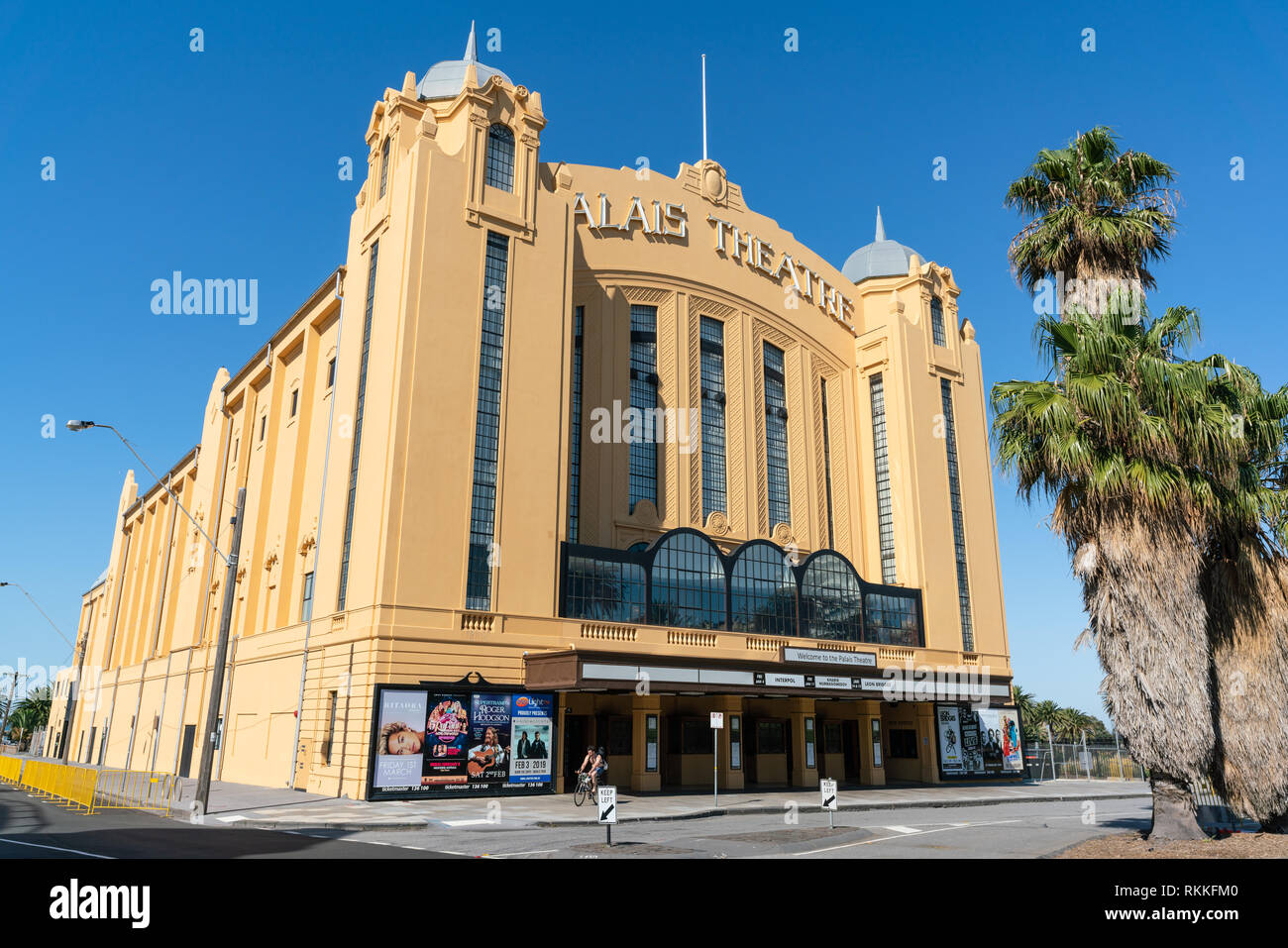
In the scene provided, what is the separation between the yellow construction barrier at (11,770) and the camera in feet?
124

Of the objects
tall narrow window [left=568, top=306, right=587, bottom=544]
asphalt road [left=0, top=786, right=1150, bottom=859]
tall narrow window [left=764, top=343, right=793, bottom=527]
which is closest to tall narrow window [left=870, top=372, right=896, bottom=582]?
tall narrow window [left=764, top=343, right=793, bottom=527]

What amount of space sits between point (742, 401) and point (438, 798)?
2451cm

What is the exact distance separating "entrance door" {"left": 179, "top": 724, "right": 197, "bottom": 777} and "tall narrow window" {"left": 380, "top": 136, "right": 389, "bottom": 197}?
30540mm

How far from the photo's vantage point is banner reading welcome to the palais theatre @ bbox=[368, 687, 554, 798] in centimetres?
2664

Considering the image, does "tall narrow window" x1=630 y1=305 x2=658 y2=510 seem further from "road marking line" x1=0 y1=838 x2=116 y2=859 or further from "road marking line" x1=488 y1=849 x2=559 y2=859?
"road marking line" x1=0 y1=838 x2=116 y2=859

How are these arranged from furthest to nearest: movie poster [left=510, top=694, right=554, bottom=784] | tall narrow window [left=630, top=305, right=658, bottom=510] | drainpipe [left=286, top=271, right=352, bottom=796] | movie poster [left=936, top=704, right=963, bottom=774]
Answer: movie poster [left=936, top=704, right=963, bottom=774] < tall narrow window [left=630, top=305, right=658, bottom=510] < drainpipe [left=286, top=271, right=352, bottom=796] < movie poster [left=510, top=694, right=554, bottom=784]

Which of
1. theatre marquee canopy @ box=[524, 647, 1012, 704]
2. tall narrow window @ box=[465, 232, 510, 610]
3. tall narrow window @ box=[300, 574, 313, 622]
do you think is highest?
tall narrow window @ box=[465, 232, 510, 610]

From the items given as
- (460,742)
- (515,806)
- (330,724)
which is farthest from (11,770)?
(515,806)

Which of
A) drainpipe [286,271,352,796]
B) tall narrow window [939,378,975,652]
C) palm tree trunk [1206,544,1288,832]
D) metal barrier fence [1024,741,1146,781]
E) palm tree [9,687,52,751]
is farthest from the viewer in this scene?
palm tree [9,687,52,751]

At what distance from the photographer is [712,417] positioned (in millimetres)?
43062

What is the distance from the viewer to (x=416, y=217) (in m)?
31.6

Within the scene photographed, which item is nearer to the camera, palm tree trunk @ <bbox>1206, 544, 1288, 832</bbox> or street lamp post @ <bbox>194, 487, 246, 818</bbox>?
palm tree trunk @ <bbox>1206, 544, 1288, 832</bbox>
